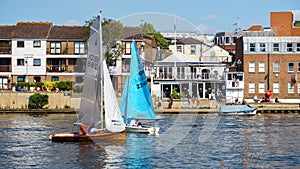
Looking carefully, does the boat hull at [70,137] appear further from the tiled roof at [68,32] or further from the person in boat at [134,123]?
the tiled roof at [68,32]

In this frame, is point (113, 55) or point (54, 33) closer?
point (113, 55)

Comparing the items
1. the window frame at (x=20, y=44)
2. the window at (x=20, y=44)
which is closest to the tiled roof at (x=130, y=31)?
the window frame at (x=20, y=44)

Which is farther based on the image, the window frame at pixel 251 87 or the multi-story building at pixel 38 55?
the multi-story building at pixel 38 55

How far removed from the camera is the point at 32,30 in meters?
107

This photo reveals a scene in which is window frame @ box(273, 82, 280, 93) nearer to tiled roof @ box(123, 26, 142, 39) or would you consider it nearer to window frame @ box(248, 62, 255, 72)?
window frame @ box(248, 62, 255, 72)

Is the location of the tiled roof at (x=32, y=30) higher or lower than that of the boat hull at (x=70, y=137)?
higher

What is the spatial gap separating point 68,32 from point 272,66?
1337 inches

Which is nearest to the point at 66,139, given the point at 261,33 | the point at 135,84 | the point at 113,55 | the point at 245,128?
the point at 135,84

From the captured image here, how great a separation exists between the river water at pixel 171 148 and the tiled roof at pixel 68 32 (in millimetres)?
35802

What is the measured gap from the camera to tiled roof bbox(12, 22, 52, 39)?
105294 millimetres

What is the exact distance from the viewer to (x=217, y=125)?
69.0m

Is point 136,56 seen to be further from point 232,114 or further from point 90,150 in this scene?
point 232,114

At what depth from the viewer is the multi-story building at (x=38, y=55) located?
341 feet

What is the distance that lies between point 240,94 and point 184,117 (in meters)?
16.5
